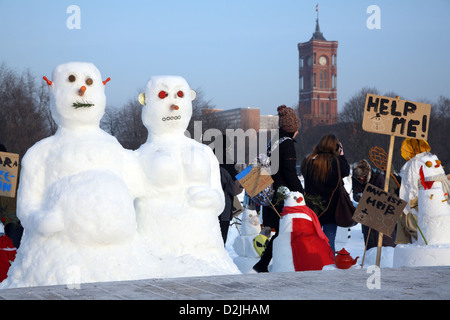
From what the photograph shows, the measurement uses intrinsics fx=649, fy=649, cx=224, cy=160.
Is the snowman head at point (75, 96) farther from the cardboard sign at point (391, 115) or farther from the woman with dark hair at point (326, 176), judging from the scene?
the woman with dark hair at point (326, 176)

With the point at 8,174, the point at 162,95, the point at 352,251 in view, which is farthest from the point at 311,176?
the point at 8,174

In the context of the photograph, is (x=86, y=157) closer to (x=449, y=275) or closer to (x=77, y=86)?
(x=77, y=86)

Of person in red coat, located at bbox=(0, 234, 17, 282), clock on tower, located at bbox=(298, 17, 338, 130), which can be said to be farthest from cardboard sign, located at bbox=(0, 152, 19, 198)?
clock on tower, located at bbox=(298, 17, 338, 130)

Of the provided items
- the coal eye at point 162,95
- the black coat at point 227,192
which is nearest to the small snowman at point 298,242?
the black coat at point 227,192

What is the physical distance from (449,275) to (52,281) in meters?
3.15

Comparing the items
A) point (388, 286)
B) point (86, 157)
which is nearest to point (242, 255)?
point (86, 157)

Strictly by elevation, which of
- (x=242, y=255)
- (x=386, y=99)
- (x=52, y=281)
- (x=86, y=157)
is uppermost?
(x=386, y=99)

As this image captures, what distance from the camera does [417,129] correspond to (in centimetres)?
658

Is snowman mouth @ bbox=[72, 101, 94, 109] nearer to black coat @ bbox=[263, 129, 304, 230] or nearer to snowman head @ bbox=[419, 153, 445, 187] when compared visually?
black coat @ bbox=[263, 129, 304, 230]

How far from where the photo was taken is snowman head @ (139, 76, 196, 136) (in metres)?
6.25

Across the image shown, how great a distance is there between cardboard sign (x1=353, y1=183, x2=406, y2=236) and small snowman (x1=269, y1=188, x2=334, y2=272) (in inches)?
31.3

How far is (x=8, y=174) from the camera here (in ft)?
21.6
